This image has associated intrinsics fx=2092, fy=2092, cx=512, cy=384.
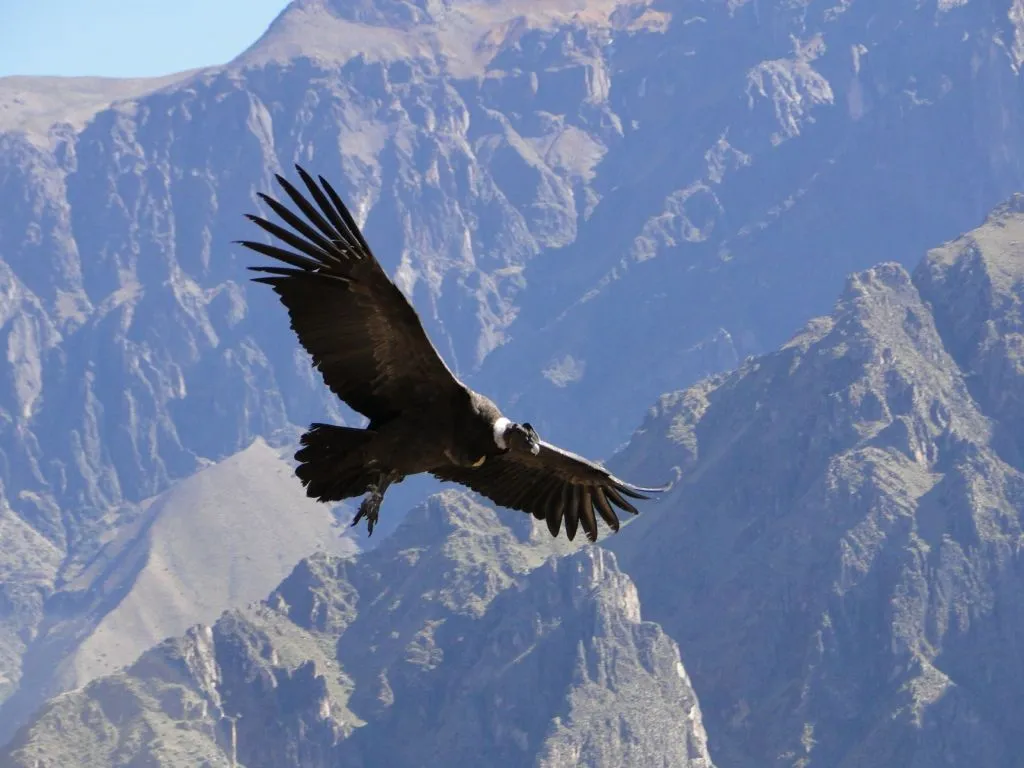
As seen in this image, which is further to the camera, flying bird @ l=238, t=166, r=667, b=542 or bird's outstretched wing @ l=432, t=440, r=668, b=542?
bird's outstretched wing @ l=432, t=440, r=668, b=542

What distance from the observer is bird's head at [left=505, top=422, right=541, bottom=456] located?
72.4 ft

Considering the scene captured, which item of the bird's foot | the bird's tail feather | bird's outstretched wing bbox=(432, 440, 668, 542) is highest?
bird's outstretched wing bbox=(432, 440, 668, 542)

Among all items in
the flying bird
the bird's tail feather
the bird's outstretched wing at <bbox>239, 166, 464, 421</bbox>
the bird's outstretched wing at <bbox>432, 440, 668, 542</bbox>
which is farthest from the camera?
the bird's outstretched wing at <bbox>432, 440, 668, 542</bbox>

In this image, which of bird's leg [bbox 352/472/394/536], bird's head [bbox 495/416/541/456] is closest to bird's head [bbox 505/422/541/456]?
bird's head [bbox 495/416/541/456]

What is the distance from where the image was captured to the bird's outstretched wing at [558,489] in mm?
24812

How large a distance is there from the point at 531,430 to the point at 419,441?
1.22 meters

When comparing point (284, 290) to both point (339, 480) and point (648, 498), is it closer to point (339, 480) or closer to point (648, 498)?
point (339, 480)

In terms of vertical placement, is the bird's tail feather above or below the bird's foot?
above

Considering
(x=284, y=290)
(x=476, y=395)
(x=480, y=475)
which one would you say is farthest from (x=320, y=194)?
(x=480, y=475)

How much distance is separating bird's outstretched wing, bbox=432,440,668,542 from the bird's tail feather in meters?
2.52

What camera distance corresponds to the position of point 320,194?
20.2m

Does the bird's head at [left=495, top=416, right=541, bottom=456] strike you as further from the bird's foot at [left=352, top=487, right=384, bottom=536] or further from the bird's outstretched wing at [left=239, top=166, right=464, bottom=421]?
the bird's foot at [left=352, top=487, right=384, bottom=536]

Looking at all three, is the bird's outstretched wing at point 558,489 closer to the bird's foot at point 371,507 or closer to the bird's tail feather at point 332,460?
the bird's foot at point 371,507

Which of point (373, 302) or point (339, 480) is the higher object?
point (373, 302)
